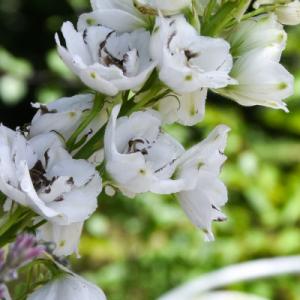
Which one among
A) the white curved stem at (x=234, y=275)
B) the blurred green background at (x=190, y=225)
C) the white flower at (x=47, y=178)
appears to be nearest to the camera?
the white flower at (x=47, y=178)

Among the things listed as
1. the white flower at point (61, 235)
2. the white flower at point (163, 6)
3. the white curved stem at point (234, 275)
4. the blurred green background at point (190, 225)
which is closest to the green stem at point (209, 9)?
the white flower at point (163, 6)

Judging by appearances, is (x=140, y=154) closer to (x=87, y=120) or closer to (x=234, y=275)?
(x=87, y=120)

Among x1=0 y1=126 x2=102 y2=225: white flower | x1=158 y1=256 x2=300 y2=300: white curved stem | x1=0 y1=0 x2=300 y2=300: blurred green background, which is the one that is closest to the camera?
x1=0 y1=126 x2=102 y2=225: white flower

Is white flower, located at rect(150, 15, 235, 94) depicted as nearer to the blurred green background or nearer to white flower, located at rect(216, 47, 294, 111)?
white flower, located at rect(216, 47, 294, 111)

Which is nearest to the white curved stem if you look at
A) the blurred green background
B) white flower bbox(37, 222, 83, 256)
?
the blurred green background

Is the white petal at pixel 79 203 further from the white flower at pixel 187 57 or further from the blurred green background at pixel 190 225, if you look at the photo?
the blurred green background at pixel 190 225

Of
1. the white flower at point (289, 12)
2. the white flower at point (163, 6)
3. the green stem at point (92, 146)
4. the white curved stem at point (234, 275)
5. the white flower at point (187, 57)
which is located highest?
the white flower at point (163, 6)

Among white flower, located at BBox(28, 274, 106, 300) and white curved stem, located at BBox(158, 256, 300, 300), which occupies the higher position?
white flower, located at BBox(28, 274, 106, 300)

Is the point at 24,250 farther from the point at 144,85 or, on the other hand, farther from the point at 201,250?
the point at 201,250

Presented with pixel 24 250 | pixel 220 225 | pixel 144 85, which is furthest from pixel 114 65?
pixel 220 225
